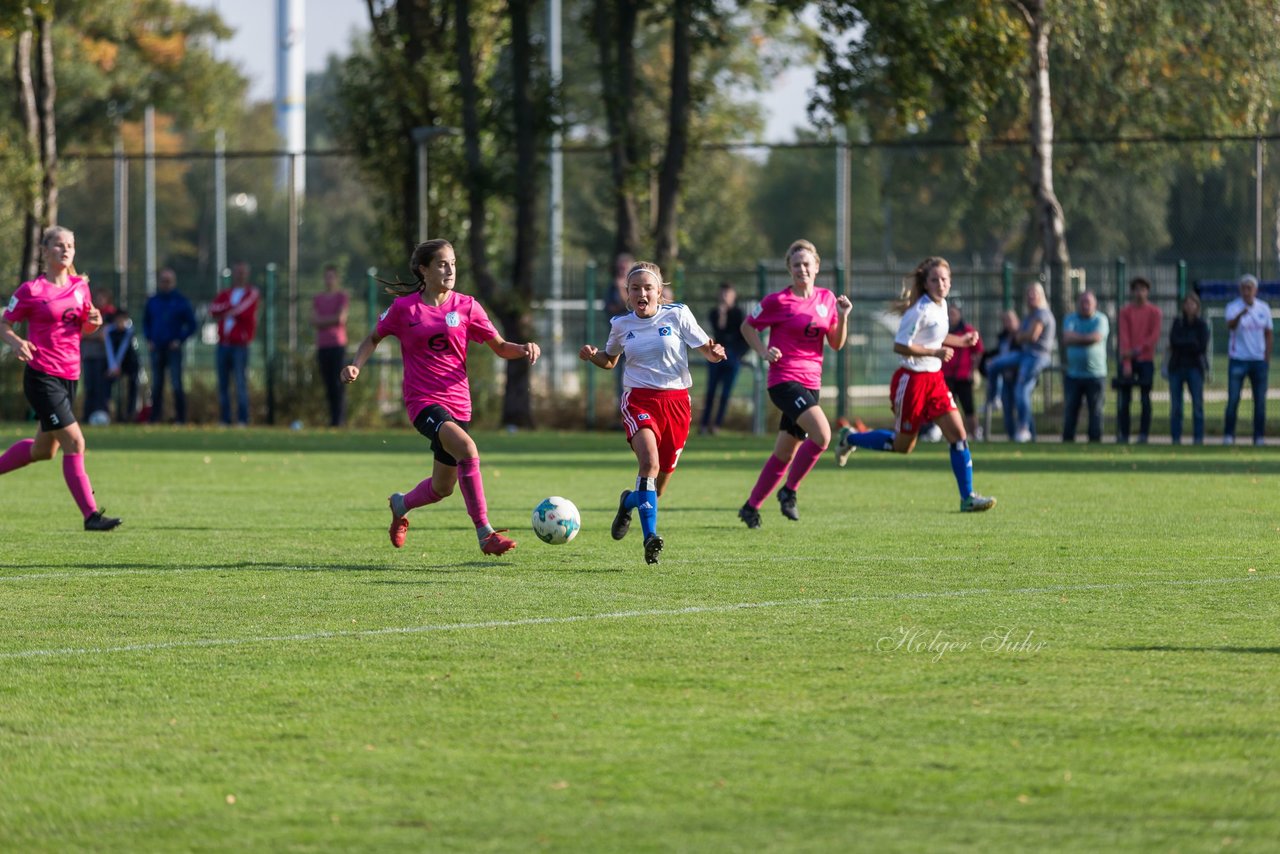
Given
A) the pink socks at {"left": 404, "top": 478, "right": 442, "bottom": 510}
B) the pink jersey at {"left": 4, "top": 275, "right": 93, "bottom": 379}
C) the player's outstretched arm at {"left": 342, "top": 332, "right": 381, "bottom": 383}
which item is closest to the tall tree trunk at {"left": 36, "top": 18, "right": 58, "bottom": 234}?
the pink jersey at {"left": 4, "top": 275, "right": 93, "bottom": 379}

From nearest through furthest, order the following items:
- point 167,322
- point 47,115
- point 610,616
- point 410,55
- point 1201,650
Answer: point 1201,650, point 610,616, point 167,322, point 410,55, point 47,115

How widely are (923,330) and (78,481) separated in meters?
5.88

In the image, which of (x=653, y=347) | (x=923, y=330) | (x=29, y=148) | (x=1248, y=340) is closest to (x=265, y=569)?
(x=653, y=347)

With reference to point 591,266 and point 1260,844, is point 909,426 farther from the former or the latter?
point 591,266

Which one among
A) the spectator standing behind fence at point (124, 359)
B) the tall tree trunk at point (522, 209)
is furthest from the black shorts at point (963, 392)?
the spectator standing behind fence at point (124, 359)

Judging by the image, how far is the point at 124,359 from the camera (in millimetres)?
26938

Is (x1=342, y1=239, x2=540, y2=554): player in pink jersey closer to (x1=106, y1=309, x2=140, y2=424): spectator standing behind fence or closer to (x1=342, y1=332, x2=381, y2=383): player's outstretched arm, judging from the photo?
(x1=342, y1=332, x2=381, y2=383): player's outstretched arm

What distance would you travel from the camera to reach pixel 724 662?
7.33 metres

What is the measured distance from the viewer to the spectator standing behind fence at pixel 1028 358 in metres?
23.2

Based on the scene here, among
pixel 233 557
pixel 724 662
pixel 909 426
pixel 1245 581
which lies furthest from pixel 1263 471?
pixel 724 662

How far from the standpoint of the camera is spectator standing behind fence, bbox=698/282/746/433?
963 inches

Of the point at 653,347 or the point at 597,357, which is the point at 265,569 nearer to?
the point at 597,357

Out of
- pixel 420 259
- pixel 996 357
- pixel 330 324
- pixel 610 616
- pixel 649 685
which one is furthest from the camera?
pixel 330 324

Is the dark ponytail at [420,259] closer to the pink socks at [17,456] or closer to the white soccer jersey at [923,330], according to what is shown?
the pink socks at [17,456]
